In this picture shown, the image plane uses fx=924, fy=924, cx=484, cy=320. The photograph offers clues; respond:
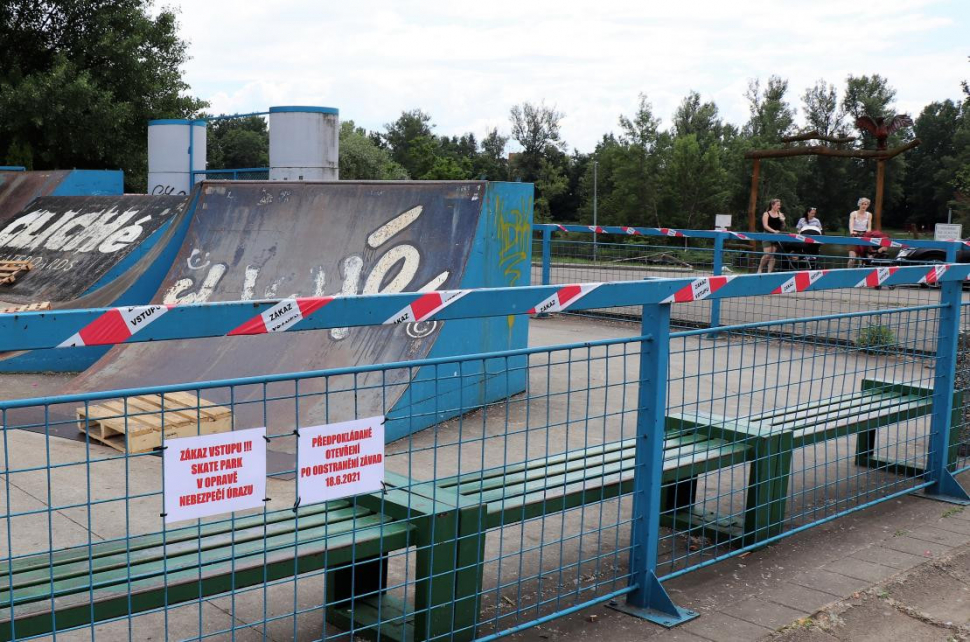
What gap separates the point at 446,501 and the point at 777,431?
2.14 metres

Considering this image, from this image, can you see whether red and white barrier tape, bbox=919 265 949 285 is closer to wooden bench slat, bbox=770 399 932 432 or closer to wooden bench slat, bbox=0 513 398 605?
wooden bench slat, bbox=770 399 932 432

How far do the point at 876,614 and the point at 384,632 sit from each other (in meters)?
2.27

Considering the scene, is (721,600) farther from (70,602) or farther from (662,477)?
(70,602)

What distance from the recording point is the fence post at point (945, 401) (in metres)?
5.55

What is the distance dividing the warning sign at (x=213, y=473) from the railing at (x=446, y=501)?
7cm

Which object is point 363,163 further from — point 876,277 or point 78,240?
point 876,277

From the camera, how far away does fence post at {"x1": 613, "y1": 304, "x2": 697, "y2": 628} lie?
12.6ft

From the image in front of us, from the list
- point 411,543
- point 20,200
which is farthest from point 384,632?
point 20,200

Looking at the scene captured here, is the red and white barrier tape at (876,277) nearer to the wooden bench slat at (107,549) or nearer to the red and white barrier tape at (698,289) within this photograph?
the red and white barrier tape at (698,289)

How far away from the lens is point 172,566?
2859 millimetres

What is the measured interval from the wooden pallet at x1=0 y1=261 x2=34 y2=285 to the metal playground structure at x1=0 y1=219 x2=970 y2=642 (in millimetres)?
5684

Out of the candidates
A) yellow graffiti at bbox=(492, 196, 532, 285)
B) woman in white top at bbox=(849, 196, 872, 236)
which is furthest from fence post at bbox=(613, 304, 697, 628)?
woman in white top at bbox=(849, 196, 872, 236)

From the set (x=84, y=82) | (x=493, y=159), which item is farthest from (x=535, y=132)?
(x=84, y=82)

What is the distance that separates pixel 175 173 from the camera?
20078 millimetres
